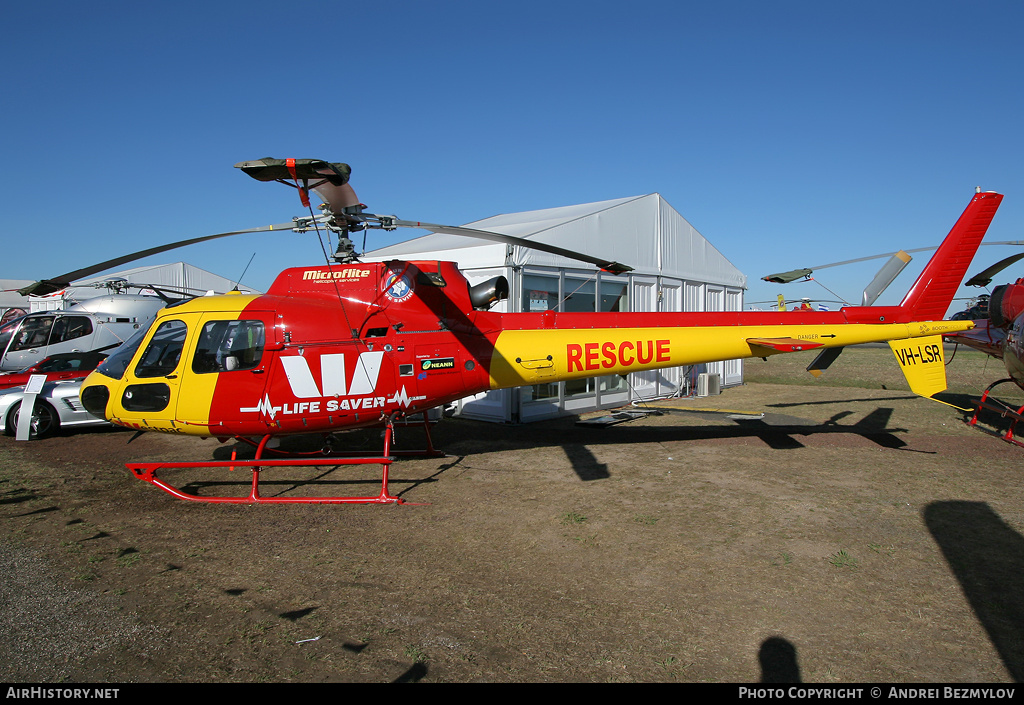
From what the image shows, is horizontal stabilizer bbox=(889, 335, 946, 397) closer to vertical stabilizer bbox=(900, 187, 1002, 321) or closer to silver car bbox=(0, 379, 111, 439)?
vertical stabilizer bbox=(900, 187, 1002, 321)

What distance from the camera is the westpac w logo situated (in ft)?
22.4

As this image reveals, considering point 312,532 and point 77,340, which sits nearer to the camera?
point 312,532

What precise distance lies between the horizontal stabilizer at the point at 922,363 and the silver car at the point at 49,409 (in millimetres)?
13319

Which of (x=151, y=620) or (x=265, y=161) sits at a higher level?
(x=265, y=161)

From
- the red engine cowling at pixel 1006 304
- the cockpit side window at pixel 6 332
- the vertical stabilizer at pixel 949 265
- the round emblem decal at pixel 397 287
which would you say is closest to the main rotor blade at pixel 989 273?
the red engine cowling at pixel 1006 304

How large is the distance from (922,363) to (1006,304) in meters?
3.93

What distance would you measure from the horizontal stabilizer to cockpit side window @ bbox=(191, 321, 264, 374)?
8.78 meters

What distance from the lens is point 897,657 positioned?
356cm

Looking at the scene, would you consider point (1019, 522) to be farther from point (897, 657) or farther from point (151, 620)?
Result: point (151, 620)

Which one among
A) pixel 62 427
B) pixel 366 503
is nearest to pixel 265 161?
pixel 366 503

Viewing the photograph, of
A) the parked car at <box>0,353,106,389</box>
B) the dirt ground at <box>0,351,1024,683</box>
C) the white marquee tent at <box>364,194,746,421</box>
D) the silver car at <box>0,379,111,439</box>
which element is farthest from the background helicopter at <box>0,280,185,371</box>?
the dirt ground at <box>0,351,1024,683</box>

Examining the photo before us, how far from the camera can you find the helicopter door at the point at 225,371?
6.74 m

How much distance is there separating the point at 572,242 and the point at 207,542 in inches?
359

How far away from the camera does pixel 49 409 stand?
10344mm
